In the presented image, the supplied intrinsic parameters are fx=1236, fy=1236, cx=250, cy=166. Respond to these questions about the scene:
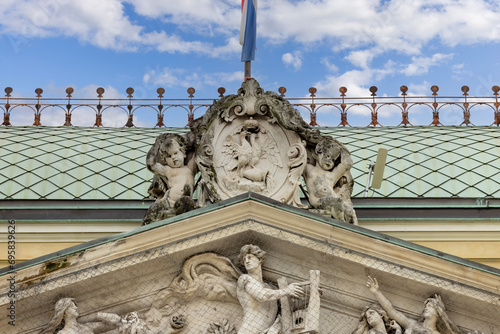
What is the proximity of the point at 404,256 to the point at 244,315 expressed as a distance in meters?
3.04

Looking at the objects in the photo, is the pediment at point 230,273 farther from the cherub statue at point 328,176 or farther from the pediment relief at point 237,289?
the cherub statue at point 328,176

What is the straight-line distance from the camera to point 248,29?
90.5ft

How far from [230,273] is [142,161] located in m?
11.8

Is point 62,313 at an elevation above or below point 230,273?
below

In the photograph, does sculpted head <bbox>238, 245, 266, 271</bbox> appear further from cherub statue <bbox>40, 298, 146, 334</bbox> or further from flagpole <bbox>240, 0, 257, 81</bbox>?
flagpole <bbox>240, 0, 257, 81</bbox>

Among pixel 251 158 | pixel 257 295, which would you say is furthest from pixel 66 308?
pixel 251 158

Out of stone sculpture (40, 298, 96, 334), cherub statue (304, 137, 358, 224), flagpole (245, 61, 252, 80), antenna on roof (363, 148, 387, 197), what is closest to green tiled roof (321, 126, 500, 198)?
antenna on roof (363, 148, 387, 197)

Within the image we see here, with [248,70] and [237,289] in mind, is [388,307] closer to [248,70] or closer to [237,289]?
[237,289]

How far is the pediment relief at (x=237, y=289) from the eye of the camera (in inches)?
861

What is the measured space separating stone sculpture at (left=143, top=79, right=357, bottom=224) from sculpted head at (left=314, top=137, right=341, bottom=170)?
20 millimetres

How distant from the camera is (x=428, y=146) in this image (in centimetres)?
3431

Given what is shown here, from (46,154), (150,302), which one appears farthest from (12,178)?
(150,302)

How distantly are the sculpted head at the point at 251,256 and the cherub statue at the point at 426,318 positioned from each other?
1.97 m

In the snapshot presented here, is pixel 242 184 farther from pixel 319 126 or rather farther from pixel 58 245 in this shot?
pixel 319 126
